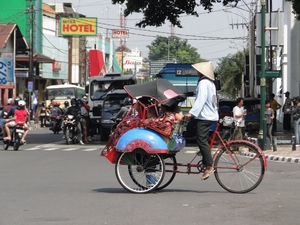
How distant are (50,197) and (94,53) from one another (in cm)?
9843

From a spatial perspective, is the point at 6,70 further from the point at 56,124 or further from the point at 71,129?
the point at 71,129

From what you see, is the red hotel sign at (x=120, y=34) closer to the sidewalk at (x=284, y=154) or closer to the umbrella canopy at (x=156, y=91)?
the sidewalk at (x=284, y=154)

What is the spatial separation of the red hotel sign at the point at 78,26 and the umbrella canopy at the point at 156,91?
83.4m

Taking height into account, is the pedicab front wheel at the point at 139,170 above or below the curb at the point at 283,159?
above

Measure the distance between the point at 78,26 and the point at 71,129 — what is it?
70.1 meters

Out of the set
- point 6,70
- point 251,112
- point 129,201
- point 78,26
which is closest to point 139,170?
point 129,201

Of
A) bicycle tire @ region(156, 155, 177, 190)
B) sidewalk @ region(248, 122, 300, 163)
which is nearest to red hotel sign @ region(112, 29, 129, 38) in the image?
sidewalk @ region(248, 122, 300, 163)

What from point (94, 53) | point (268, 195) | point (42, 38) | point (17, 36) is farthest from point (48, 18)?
point (268, 195)

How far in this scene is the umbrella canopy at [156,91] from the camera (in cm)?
1168

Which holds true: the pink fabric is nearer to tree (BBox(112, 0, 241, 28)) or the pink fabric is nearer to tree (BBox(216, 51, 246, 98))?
tree (BBox(112, 0, 241, 28))

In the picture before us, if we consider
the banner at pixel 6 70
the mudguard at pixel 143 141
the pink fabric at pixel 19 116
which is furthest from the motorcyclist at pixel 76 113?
the banner at pixel 6 70

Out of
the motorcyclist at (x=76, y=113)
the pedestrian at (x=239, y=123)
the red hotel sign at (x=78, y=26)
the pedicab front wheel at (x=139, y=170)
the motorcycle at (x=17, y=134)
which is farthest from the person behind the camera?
the red hotel sign at (x=78, y=26)

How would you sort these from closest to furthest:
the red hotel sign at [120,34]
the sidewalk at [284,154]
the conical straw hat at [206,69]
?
the conical straw hat at [206,69] < the sidewalk at [284,154] < the red hotel sign at [120,34]

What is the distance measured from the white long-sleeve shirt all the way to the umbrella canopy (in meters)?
0.42
